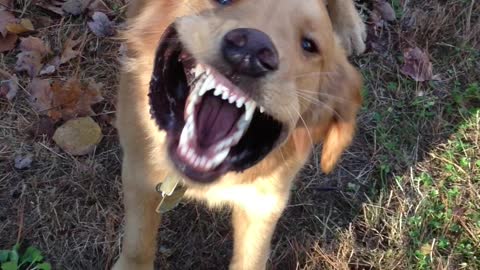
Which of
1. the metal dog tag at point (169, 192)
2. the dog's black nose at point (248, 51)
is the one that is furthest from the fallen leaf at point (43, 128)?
the dog's black nose at point (248, 51)

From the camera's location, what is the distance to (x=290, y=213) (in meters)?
3.65

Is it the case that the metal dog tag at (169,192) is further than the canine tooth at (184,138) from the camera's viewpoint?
Yes

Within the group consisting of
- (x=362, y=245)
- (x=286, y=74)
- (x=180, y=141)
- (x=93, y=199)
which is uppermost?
(x=286, y=74)

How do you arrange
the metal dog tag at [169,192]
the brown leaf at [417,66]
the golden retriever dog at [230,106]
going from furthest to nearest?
the brown leaf at [417,66] → the metal dog tag at [169,192] → the golden retriever dog at [230,106]

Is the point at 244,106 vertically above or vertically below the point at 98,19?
above

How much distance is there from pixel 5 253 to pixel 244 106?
1.48 m

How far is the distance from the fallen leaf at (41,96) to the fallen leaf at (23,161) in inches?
9.6

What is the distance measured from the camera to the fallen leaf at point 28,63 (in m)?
3.75

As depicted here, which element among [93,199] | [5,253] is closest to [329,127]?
[93,199]

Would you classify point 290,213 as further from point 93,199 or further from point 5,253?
point 5,253

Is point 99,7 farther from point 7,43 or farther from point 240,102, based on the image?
point 240,102

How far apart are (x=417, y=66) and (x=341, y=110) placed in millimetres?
1485

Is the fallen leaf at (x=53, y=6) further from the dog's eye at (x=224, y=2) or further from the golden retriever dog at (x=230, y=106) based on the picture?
the dog's eye at (x=224, y=2)

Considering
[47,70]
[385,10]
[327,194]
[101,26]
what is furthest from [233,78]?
[385,10]
